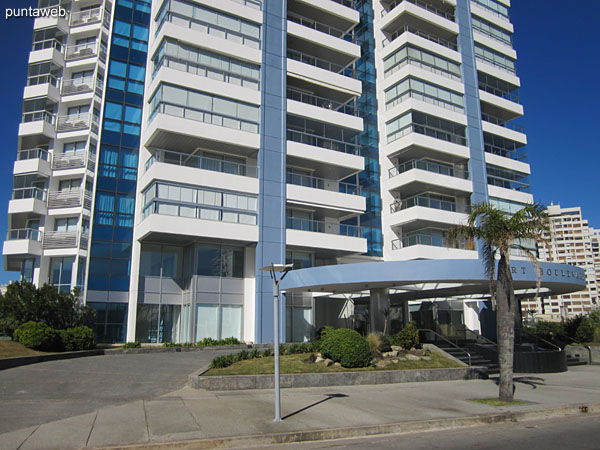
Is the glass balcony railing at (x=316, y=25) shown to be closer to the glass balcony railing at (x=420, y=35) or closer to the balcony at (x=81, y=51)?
the glass balcony railing at (x=420, y=35)

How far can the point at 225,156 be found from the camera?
36.5m

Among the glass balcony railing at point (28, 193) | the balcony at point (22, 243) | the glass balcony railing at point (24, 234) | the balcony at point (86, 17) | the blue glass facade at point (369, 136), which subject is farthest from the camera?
the blue glass facade at point (369, 136)

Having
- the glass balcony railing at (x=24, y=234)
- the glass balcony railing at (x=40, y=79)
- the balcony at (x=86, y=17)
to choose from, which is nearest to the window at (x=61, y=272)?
the glass balcony railing at (x=24, y=234)

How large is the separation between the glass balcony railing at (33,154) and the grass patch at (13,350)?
2034 cm

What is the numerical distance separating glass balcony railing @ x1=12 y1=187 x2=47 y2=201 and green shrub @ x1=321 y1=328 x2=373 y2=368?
28750 millimetres

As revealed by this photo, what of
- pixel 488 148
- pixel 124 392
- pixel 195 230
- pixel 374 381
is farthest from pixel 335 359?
pixel 488 148

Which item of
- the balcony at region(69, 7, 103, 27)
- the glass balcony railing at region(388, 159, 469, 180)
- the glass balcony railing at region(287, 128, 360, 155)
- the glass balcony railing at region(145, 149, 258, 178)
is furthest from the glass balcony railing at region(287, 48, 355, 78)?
the balcony at region(69, 7, 103, 27)

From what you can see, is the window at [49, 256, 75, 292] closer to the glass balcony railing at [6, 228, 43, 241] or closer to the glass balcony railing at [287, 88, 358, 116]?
the glass balcony railing at [6, 228, 43, 241]

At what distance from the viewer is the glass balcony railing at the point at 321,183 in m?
37.6

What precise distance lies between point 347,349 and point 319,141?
23774 millimetres

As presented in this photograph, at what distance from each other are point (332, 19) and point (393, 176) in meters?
15.0

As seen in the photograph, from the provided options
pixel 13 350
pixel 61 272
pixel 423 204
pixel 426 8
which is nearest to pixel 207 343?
pixel 13 350

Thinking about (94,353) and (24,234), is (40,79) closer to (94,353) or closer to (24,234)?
(24,234)

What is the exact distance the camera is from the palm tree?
15.7 meters
